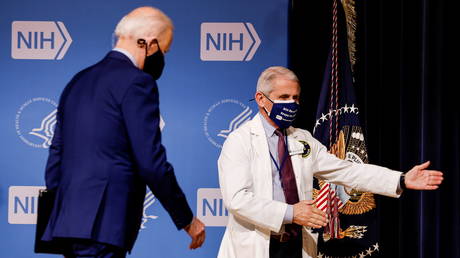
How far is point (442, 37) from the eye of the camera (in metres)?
3.49

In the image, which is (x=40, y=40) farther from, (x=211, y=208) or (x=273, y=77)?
(x=273, y=77)

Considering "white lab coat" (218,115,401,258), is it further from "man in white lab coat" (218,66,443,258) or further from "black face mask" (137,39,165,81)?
"black face mask" (137,39,165,81)

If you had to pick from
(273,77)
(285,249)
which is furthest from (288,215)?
(273,77)

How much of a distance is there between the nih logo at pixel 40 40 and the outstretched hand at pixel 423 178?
2.54 metres

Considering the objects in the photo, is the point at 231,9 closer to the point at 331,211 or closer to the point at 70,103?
the point at 331,211

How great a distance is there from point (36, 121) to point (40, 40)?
57 cm

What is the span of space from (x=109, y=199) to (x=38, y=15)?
2.54 meters

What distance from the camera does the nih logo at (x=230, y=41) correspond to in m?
4.01

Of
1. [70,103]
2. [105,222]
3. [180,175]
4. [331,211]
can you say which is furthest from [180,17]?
[105,222]

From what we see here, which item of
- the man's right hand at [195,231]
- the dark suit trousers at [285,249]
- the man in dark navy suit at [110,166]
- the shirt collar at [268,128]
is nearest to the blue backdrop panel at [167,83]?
the shirt collar at [268,128]

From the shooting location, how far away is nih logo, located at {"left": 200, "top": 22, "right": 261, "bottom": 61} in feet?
13.1

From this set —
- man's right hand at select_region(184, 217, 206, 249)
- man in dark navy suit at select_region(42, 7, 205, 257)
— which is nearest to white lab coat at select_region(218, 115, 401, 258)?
man's right hand at select_region(184, 217, 206, 249)

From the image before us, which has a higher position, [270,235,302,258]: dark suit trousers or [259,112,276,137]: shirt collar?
[259,112,276,137]: shirt collar

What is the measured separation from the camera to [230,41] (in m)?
4.01
